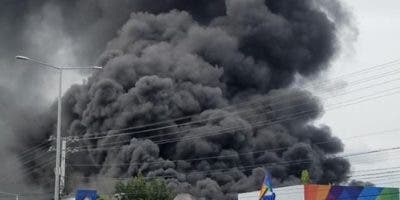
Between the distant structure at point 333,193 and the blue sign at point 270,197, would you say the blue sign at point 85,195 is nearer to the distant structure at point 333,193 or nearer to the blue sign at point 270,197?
the blue sign at point 270,197

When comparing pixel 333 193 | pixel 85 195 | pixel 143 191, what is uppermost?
pixel 143 191

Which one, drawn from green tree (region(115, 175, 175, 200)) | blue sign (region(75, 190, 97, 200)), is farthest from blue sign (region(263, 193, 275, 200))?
green tree (region(115, 175, 175, 200))

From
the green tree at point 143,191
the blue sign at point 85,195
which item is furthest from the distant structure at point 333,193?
the blue sign at point 85,195

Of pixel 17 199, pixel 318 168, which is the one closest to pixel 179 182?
pixel 318 168

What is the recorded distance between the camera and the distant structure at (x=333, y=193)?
40438mm

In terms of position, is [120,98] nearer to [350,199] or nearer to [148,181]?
[148,181]

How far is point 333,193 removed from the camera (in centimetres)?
4112

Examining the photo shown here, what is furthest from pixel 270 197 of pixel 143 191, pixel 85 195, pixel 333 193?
pixel 143 191

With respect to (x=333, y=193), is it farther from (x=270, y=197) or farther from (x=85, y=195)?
(x=85, y=195)

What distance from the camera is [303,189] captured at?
40.5 meters

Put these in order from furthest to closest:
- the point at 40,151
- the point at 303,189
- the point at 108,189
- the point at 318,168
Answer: the point at 40,151, the point at 318,168, the point at 108,189, the point at 303,189

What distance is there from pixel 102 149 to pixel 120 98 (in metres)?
5.12

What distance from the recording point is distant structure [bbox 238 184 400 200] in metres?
40.4

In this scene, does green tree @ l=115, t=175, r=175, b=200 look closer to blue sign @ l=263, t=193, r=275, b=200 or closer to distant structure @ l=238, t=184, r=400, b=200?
distant structure @ l=238, t=184, r=400, b=200
